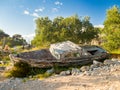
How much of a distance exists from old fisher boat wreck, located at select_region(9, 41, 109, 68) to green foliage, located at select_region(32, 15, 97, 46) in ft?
99.7

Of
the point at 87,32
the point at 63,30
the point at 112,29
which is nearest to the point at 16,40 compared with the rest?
the point at 63,30

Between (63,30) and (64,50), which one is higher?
(63,30)

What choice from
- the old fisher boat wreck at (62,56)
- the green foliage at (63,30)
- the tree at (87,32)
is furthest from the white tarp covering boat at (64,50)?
the tree at (87,32)

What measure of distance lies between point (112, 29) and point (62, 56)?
62.8 ft

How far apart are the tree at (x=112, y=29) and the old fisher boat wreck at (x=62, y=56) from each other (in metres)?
11.8

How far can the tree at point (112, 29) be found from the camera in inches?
1731

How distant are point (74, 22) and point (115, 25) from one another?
2114cm

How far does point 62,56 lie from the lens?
29062mm

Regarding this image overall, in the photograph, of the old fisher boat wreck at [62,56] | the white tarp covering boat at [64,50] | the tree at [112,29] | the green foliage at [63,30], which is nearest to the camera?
the old fisher boat wreck at [62,56]

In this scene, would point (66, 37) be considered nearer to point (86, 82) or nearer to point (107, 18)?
point (107, 18)

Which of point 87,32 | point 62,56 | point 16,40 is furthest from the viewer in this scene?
point 16,40

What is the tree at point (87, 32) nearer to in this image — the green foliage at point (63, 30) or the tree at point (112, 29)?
the green foliage at point (63, 30)

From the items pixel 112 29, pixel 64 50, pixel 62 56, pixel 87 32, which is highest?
pixel 87 32

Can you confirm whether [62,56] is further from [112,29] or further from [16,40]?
[16,40]
